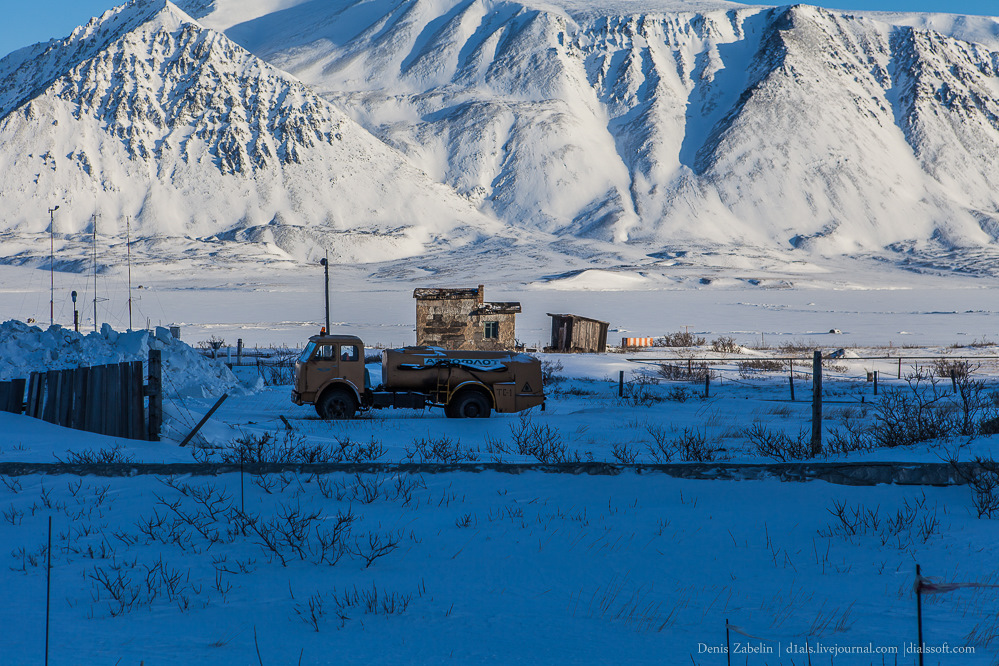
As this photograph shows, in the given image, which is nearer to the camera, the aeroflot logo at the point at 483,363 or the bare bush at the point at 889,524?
the bare bush at the point at 889,524

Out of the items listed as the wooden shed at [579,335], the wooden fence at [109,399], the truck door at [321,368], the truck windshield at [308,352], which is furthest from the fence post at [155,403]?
the wooden shed at [579,335]

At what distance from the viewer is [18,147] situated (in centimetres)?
17588

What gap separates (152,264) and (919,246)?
14695 cm

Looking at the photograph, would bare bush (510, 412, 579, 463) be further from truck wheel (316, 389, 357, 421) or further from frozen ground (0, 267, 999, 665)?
truck wheel (316, 389, 357, 421)

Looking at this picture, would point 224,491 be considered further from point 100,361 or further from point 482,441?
point 100,361

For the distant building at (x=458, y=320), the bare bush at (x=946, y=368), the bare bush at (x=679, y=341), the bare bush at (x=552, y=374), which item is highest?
the distant building at (x=458, y=320)

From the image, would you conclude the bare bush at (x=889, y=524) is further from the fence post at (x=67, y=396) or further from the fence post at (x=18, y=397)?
the fence post at (x=18, y=397)

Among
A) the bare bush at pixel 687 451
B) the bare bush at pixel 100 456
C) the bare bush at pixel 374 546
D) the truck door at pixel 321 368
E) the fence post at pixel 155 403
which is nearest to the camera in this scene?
the bare bush at pixel 374 546

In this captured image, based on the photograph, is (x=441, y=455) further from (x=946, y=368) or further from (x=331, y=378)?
(x=946, y=368)

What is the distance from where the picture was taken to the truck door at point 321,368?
59.3 ft

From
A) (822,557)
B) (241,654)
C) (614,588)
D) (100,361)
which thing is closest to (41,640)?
(241,654)

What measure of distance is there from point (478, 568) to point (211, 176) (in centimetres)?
19199

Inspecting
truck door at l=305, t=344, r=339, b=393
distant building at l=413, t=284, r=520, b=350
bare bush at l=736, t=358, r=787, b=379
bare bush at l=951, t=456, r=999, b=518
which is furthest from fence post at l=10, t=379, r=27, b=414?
distant building at l=413, t=284, r=520, b=350

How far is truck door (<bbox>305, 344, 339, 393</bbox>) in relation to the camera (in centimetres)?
1808
